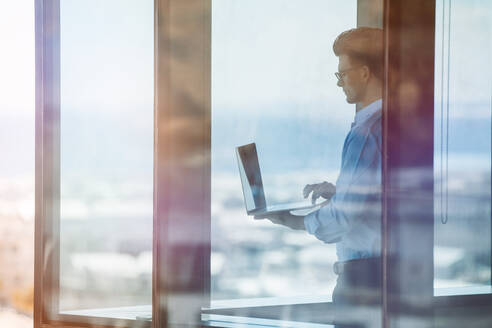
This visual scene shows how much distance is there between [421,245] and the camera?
1.69 m

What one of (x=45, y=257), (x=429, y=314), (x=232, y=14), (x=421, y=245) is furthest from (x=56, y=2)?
(x=429, y=314)

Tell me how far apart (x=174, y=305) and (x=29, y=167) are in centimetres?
78

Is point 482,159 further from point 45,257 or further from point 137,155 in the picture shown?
point 45,257

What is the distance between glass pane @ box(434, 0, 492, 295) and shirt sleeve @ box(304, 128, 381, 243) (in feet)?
0.60

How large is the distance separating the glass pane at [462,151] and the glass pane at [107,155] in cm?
97

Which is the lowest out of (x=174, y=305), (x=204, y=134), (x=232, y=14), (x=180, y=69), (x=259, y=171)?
(x=174, y=305)

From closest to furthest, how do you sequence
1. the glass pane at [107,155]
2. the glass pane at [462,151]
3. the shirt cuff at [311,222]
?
the glass pane at [462,151] → the shirt cuff at [311,222] → the glass pane at [107,155]

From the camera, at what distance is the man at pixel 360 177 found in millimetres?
1694

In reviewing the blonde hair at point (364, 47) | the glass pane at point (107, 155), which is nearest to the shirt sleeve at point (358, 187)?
the blonde hair at point (364, 47)

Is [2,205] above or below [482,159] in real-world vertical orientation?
below

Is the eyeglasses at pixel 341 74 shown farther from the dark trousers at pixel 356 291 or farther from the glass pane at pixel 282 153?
the dark trousers at pixel 356 291

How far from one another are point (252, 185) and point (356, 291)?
1.55ft

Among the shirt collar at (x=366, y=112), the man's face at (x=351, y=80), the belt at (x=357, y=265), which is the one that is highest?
the man's face at (x=351, y=80)

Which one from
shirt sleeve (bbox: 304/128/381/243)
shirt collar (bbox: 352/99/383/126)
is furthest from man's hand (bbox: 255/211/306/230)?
shirt collar (bbox: 352/99/383/126)
